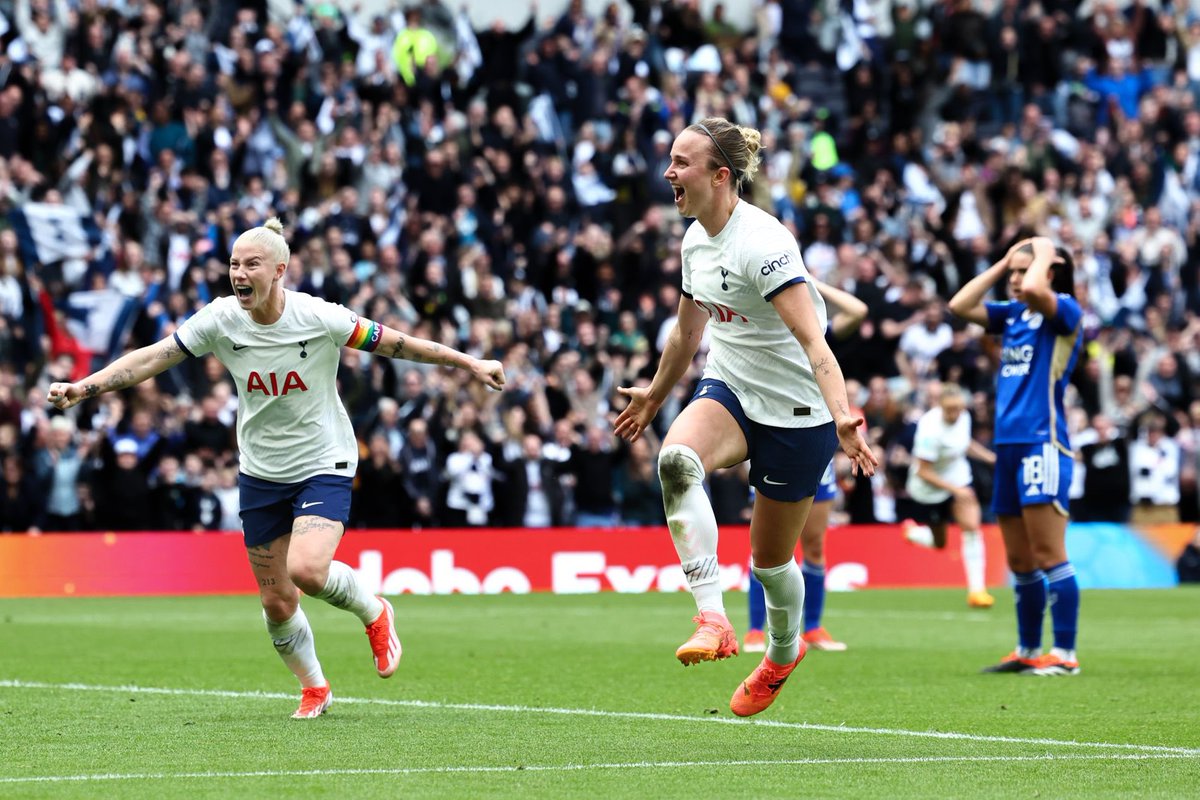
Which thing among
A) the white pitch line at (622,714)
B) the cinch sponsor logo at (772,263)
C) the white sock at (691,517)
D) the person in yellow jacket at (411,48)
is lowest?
the white pitch line at (622,714)

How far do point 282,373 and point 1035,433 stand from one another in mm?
5069

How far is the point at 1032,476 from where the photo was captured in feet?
41.1

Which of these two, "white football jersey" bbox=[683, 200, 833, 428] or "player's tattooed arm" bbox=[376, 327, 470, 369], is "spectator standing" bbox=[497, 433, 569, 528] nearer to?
"player's tattooed arm" bbox=[376, 327, 470, 369]

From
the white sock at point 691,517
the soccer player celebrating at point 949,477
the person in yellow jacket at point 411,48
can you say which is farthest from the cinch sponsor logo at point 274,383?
the person in yellow jacket at point 411,48

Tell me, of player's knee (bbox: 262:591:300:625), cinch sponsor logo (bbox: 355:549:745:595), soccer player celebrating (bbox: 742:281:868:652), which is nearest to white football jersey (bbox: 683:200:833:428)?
player's knee (bbox: 262:591:300:625)

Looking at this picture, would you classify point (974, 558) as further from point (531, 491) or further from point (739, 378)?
point (739, 378)

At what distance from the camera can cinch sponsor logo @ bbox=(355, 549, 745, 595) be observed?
23047 millimetres

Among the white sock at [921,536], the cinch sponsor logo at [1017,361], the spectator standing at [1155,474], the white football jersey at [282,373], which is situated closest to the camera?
the white football jersey at [282,373]

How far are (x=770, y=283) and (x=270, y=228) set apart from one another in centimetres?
279

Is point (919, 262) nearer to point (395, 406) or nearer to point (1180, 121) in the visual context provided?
point (1180, 121)

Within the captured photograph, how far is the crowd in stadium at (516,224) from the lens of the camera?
23.3 metres

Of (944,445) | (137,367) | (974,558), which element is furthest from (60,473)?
(137,367)

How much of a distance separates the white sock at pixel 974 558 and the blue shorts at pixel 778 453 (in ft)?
41.0

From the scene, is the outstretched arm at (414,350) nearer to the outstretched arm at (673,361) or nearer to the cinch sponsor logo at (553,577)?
the outstretched arm at (673,361)
